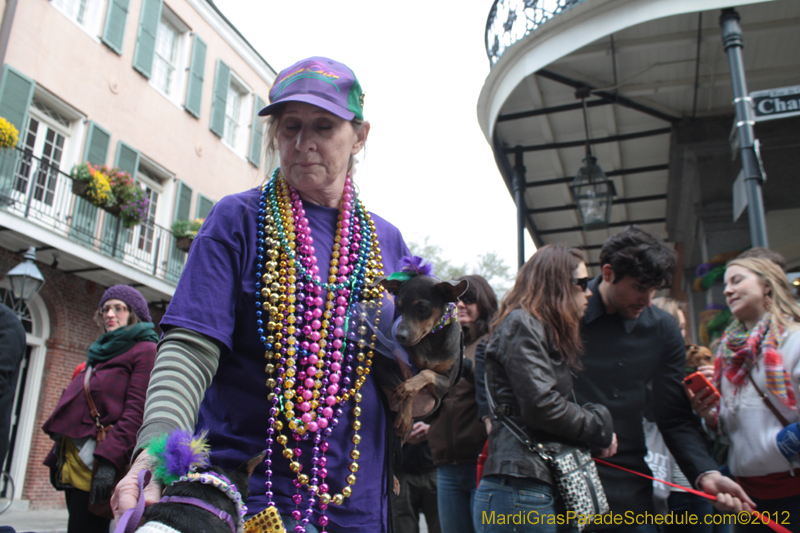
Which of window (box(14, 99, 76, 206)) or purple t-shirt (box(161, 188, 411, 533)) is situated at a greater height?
window (box(14, 99, 76, 206))

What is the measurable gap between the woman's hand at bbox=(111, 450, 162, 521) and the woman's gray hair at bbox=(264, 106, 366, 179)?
37.7 inches

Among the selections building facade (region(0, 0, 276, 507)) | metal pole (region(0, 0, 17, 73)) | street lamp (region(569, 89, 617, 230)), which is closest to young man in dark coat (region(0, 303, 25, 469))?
street lamp (region(569, 89, 617, 230))

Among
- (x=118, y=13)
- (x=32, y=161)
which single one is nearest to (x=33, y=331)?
(x=32, y=161)

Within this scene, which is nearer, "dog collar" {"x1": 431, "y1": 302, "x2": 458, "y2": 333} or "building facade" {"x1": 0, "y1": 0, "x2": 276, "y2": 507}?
"dog collar" {"x1": 431, "y1": 302, "x2": 458, "y2": 333}

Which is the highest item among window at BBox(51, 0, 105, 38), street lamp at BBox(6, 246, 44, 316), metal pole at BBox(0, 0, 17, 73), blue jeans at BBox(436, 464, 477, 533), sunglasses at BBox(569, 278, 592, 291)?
window at BBox(51, 0, 105, 38)

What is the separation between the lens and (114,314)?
4387 millimetres

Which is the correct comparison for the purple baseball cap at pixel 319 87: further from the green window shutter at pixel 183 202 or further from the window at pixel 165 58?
the window at pixel 165 58

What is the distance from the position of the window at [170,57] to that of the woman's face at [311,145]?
15311 millimetres

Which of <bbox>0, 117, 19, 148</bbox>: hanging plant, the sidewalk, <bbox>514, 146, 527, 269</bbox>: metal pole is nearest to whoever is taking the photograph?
<bbox>514, 146, 527, 269</bbox>: metal pole

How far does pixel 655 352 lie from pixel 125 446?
308cm

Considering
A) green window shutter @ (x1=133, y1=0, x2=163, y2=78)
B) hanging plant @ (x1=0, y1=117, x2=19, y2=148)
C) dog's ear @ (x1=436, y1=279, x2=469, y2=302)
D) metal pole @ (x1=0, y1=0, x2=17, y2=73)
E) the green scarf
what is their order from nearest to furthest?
1. dog's ear @ (x1=436, y1=279, x2=469, y2=302)
2. the green scarf
3. metal pole @ (x1=0, y1=0, x2=17, y2=73)
4. hanging plant @ (x1=0, y1=117, x2=19, y2=148)
5. green window shutter @ (x1=133, y1=0, x2=163, y2=78)

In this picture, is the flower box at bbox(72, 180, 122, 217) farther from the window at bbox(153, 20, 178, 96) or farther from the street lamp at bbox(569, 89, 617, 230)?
the street lamp at bbox(569, 89, 617, 230)

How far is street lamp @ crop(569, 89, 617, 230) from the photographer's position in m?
7.62

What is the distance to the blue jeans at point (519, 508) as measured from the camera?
7.89 feet
